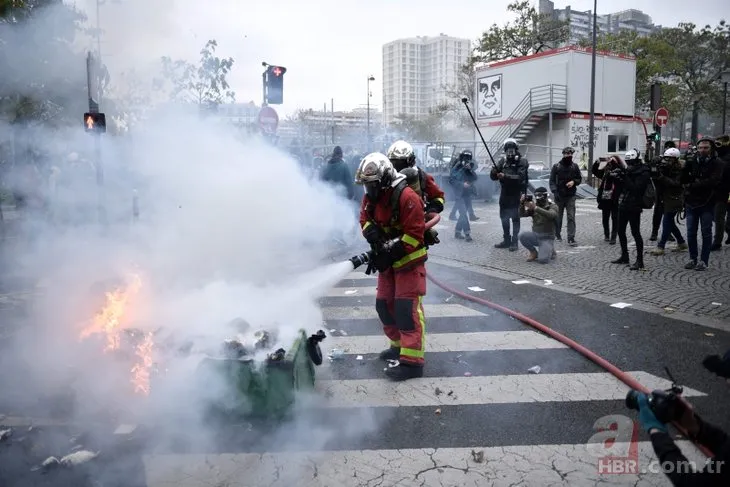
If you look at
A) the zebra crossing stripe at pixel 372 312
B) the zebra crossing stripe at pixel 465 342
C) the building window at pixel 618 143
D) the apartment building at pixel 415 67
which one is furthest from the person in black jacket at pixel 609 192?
the apartment building at pixel 415 67

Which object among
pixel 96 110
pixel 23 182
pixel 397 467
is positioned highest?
pixel 96 110

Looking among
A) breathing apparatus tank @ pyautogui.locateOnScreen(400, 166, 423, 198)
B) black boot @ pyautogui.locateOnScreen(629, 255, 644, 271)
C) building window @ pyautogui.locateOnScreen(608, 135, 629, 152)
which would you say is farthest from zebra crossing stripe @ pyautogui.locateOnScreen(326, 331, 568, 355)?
building window @ pyautogui.locateOnScreen(608, 135, 629, 152)

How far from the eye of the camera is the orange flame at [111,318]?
4645 mm

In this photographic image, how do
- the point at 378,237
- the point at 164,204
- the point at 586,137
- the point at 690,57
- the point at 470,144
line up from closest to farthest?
the point at 378,237 → the point at 164,204 → the point at 470,144 → the point at 586,137 → the point at 690,57

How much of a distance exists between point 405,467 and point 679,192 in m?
8.07

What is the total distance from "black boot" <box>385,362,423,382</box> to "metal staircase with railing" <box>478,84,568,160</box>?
23198 millimetres

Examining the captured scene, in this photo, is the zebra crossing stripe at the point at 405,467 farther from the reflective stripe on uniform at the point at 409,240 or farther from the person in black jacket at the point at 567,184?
the person in black jacket at the point at 567,184

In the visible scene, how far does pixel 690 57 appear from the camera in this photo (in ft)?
134

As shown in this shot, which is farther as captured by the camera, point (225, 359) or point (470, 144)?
point (470, 144)

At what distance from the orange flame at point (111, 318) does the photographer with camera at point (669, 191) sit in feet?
26.0

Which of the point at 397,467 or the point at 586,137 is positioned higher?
the point at 586,137

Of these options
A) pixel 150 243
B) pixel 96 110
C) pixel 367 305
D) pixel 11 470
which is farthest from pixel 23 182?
pixel 11 470

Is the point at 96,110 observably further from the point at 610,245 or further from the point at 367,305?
the point at 610,245

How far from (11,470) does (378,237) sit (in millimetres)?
2848
